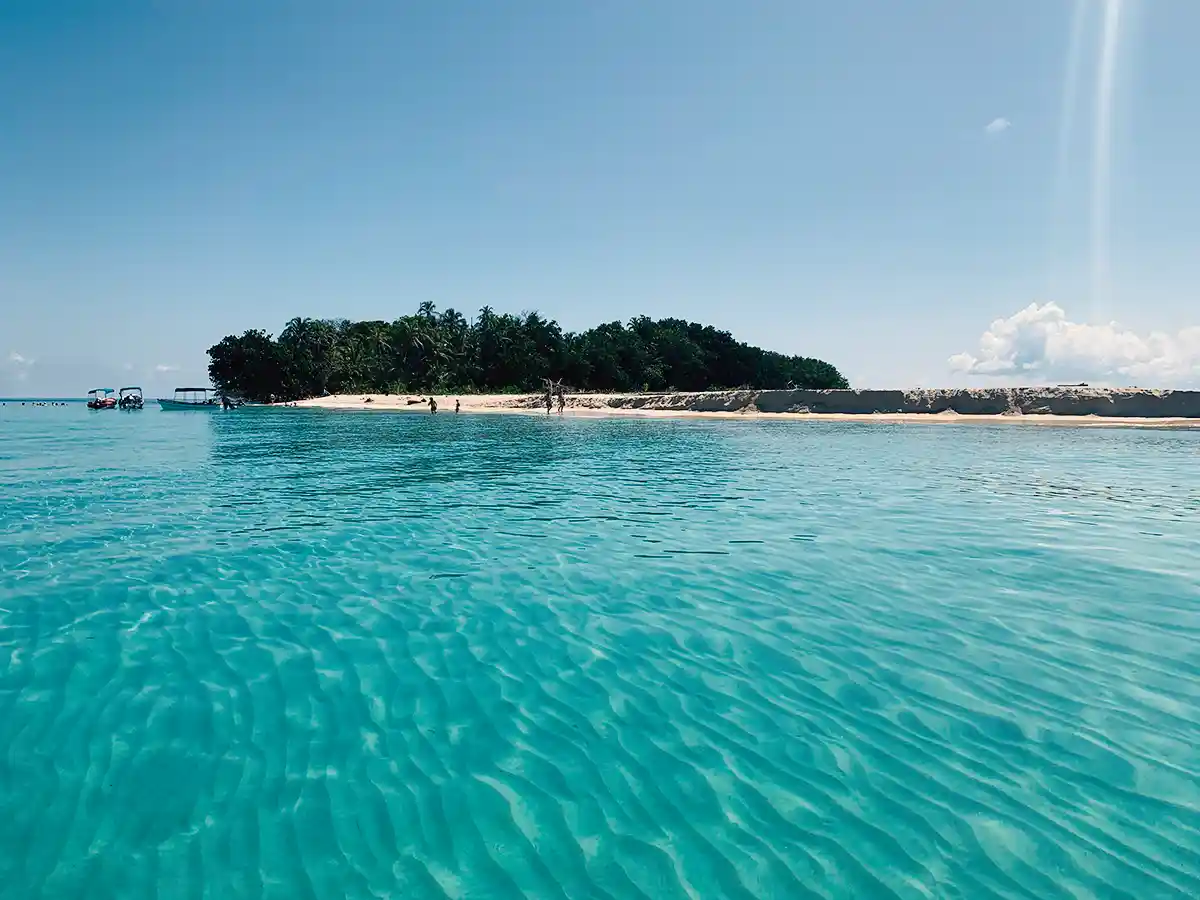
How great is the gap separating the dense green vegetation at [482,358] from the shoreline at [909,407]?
22.6m

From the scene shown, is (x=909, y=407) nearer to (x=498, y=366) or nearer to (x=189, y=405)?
(x=498, y=366)

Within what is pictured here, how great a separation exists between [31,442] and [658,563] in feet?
164

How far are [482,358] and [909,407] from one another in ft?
227

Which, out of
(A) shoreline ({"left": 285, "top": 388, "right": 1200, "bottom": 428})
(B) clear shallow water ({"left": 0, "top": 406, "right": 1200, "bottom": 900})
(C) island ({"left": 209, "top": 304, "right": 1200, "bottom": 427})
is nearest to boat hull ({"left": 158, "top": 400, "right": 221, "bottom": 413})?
(C) island ({"left": 209, "top": 304, "right": 1200, "bottom": 427})

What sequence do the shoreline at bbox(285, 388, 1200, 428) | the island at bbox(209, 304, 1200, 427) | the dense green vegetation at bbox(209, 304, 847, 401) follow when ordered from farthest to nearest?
the dense green vegetation at bbox(209, 304, 847, 401) < the island at bbox(209, 304, 1200, 427) < the shoreline at bbox(285, 388, 1200, 428)

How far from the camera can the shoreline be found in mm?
61250

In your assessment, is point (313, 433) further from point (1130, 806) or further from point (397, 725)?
point (1130, 806)

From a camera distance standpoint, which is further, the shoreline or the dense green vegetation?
the dense green vegetation

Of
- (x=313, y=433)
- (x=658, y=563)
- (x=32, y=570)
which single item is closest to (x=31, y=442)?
(x=313, y=433)

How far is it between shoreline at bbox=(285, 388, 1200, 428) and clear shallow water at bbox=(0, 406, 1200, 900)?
2157 inches

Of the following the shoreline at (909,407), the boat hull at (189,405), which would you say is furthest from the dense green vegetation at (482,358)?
the shoreline at (909,407)

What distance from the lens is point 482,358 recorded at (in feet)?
379

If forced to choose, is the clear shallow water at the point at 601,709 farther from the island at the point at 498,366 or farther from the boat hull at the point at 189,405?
the boat hull at the point at 189,405

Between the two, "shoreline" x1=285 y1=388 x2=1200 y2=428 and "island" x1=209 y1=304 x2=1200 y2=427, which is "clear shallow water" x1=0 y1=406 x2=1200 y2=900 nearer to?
"shoreline" x1=285 y1=388 x2=1200 y2=428
